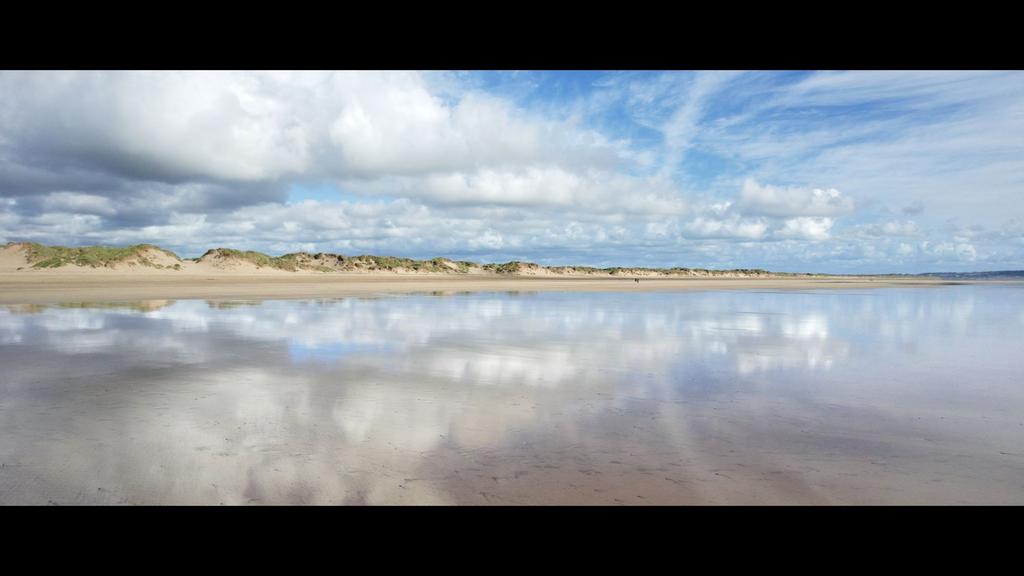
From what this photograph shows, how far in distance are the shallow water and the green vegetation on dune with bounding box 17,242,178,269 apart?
217 feet

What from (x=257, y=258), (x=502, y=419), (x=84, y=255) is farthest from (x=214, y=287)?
(x=257, y=258)

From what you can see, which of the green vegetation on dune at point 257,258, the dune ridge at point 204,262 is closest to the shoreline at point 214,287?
the dune ridge at point 204,262

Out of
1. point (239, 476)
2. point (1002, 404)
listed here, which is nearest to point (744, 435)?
point (1002, 404)

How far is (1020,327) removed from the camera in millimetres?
18344

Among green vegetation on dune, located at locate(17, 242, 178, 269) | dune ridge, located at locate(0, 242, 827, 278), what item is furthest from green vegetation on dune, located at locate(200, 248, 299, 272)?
green vegetation on dune, located at locate(17, 242, 178, 269)

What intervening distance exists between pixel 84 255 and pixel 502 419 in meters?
82.9

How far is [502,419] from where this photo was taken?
6824 mm

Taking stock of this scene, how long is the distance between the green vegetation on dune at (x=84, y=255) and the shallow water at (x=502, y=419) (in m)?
66.2

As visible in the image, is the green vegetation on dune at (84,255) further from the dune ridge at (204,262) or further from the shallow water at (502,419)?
the shallow water at (502,419)

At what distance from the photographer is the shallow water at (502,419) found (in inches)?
186

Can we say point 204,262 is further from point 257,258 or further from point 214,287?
point 214,287

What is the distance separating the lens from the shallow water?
4.73 meters
